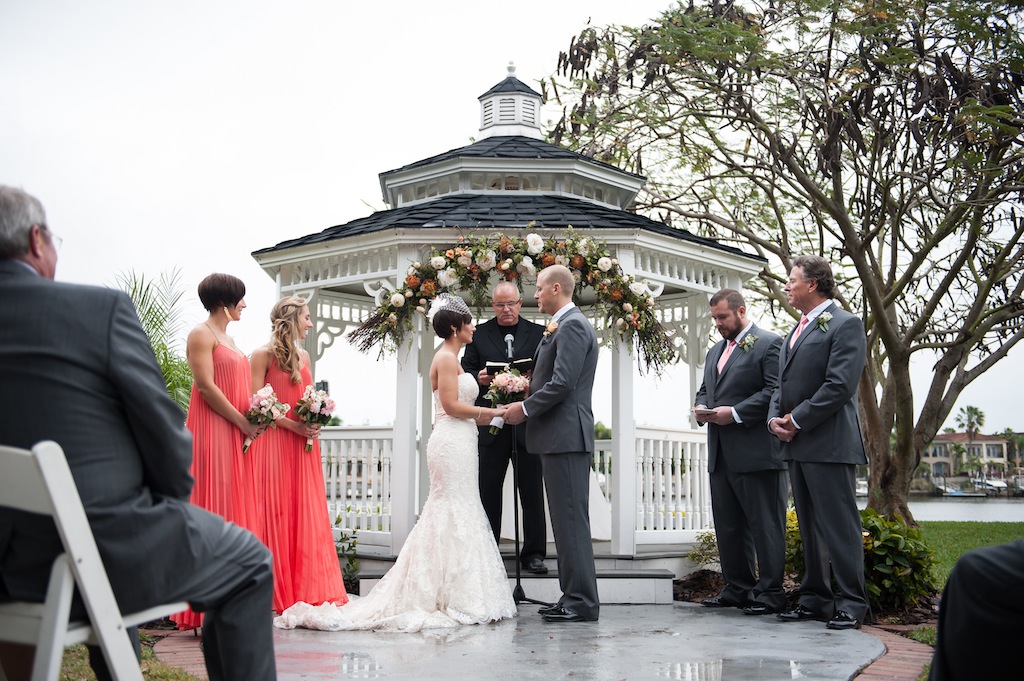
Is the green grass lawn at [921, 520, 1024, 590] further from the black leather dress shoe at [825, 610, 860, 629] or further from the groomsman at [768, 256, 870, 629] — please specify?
the black leather dress shoe at [825, 610, 860, 629]

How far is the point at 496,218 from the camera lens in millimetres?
8734

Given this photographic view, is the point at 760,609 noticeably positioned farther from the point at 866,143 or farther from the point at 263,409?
the point at 866,143

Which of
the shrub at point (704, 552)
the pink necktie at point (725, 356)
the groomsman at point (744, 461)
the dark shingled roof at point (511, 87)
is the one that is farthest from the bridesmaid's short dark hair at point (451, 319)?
the dark shingled roof at point (511, 87)

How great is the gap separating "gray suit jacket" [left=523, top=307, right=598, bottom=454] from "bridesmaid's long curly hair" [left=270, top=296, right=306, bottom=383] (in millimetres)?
1657

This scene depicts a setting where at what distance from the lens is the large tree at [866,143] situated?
1256 centimetres

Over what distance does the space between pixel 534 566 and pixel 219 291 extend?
3.60m

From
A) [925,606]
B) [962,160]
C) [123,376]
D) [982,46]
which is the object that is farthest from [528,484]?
[982,46]

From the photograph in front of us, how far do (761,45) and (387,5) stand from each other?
5543 millimetres

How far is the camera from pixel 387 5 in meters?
14.2

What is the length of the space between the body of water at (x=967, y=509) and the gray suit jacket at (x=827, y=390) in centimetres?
1870

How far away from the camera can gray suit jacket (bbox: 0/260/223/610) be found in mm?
2438

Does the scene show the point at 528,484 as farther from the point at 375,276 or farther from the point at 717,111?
the point at 717,111

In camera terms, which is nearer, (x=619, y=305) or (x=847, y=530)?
(x=847, y=530)

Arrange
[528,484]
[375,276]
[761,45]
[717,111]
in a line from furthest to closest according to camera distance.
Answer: [717,111], [761,45], [375,276], [528,484]
